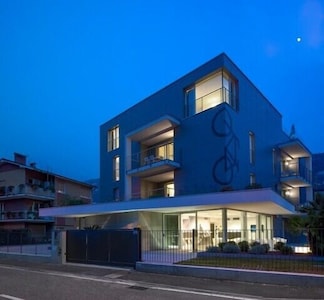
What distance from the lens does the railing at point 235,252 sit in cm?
1498

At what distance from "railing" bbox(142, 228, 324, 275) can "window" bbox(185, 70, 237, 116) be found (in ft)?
31.6

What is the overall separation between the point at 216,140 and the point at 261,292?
17950 millimetres

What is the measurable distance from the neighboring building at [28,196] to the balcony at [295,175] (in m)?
22.7

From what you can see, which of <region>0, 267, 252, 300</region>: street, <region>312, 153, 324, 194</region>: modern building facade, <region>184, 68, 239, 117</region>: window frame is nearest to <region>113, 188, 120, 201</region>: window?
<region>184, 68, 239, 117</region>: window frame

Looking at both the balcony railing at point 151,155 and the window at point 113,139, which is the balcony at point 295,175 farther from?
the window at point 113,139

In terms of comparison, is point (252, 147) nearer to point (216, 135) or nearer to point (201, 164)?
point (216, 135)

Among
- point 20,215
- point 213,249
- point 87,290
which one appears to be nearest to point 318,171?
point 20,215

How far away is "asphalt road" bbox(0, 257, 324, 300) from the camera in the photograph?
36.0ft

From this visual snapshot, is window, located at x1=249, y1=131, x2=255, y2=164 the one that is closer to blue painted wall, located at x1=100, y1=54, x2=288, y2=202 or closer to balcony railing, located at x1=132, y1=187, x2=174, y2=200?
blue painted wall, located at x1=100, y1=54, x2=288, y2=202

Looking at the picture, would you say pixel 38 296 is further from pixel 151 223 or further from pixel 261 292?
pixel 151 223

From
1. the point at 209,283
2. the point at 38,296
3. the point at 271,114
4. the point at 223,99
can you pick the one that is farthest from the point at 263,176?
the point at 38,296

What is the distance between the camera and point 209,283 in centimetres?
1335

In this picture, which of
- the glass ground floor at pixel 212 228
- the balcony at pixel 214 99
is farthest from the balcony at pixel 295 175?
the balcony at pixel 214 99

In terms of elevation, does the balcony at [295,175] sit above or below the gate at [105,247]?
above
